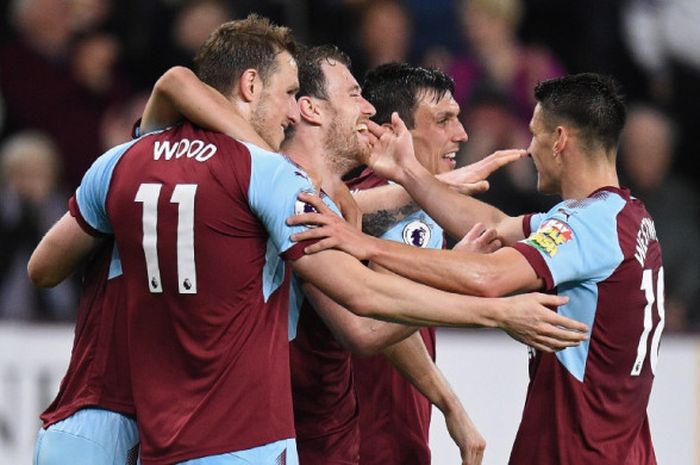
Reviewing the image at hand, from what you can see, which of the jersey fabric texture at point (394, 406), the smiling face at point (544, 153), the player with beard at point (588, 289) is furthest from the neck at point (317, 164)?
the smiling face at point (544, 153)

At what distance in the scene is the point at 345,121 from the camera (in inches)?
216

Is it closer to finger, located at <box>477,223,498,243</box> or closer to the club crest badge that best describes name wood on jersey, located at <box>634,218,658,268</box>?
finger, located at <box>477,223,498,243</box>

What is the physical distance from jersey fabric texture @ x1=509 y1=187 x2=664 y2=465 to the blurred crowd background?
475 centimetres

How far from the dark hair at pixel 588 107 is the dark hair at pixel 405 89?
1.04m

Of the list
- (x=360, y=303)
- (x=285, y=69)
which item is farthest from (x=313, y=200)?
(x=285, y=69)

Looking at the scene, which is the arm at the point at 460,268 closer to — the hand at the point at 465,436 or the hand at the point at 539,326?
the hand at the point at 539,326

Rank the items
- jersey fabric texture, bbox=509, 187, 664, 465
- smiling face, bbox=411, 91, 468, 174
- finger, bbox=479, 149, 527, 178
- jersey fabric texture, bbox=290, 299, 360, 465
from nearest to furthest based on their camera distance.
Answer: jersey fabric texture, bbox=509, 187, 664, 465 < jersey fabric texture, bbox=290, 299, 360, 465 < finger, bbox=479, 149, 527, 178 < smiling face, bbox=411, 91, 468, 174

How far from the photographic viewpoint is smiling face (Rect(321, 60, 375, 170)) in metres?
5.46

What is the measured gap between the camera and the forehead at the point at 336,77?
553 cm

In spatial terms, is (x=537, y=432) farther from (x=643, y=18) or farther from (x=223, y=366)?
(x=643, y=18)

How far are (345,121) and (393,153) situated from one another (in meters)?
0.27

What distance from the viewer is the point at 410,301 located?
434 centimetres

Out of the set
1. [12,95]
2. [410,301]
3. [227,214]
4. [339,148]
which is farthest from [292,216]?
[12,95]

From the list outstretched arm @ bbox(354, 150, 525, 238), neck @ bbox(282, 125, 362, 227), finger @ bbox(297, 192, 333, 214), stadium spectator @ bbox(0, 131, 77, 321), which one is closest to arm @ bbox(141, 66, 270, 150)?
finger @ bbox(297, 192, 333, 214)
